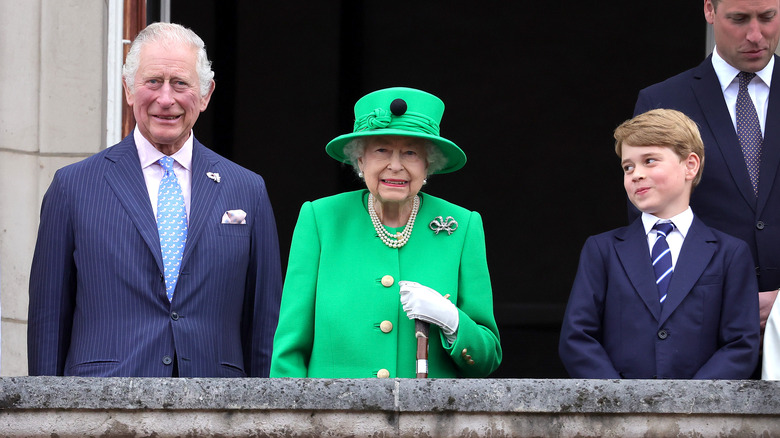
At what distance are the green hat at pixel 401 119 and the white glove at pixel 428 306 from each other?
0.42 m

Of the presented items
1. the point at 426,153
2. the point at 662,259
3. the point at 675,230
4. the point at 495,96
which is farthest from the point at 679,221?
the point at 495,96

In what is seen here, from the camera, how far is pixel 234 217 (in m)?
3.92

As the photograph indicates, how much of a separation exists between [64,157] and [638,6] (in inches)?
211

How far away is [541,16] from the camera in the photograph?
999 centimetres

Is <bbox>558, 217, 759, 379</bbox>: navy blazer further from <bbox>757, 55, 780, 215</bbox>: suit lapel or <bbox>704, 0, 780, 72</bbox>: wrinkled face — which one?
<bbox>704, 0, 780, 72</bbox>: wrinkled face

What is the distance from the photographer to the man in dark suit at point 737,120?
159 inches

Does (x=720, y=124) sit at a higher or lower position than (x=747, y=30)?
lower

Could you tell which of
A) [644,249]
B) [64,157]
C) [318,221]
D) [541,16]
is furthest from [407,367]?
[541,16]

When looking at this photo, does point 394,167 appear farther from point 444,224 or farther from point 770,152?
point 770,152

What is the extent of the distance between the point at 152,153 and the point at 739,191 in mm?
1749

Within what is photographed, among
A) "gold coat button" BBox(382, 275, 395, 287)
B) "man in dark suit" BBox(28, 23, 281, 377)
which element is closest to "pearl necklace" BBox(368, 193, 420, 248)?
"gold coat button" BBox(382, 275, 395, 287)

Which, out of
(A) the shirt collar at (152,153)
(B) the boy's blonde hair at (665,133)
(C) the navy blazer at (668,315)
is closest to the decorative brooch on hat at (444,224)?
(C) the navy blazer at (668,315)

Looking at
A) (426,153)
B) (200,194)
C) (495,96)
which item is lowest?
(200,194)

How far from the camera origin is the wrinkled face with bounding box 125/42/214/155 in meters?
3.93
